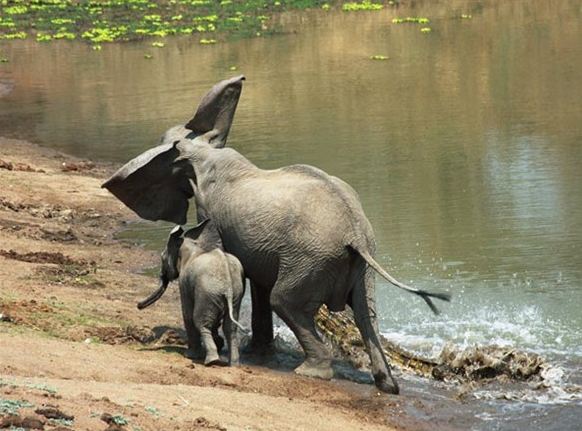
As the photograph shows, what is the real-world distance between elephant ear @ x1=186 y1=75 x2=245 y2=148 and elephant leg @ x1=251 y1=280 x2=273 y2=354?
1546 millimetres

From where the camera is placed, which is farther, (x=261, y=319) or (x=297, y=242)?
(x=261, y=319)

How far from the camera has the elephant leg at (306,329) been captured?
11.6m

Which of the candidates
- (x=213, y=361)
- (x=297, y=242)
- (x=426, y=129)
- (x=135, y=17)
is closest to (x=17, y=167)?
(x=426, y=129)

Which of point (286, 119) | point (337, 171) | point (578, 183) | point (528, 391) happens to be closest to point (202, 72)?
point (286, 119)

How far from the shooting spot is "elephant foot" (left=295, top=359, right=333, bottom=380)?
11711mm

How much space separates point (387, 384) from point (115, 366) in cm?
235

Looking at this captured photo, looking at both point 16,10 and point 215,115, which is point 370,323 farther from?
point 16,10

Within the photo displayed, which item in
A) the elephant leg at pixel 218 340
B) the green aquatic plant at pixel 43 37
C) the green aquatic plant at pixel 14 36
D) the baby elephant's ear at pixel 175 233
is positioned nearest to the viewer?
the elephant leg at pixel 218 340

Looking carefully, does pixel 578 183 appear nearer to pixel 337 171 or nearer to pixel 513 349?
pixel 337 171

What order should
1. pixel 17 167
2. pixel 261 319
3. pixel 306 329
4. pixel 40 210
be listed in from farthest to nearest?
pixel 17 167
pixel 40 210
pixel 261 319
pixel 306 329

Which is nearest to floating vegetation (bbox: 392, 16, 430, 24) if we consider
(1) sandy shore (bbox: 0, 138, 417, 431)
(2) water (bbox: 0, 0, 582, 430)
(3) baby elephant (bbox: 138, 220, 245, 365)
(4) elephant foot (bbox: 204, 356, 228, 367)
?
(2) water (bbox: 0, 0, 582, 430)

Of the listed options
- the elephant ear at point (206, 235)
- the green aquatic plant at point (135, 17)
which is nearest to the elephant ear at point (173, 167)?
the elephant ear at point (206, 235)

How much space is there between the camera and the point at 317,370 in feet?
38.5

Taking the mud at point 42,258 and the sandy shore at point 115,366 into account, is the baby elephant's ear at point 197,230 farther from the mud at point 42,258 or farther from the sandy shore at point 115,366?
the mud at point 42,258
